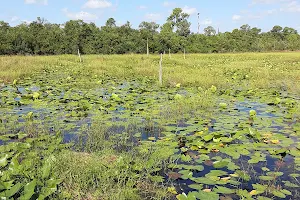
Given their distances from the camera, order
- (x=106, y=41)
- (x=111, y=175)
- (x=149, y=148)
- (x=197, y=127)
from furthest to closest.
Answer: (x=106, y=41)
(x=197, y=127)
(x=149, y=148)
(x=111, y=175)

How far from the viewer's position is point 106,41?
33.6 m

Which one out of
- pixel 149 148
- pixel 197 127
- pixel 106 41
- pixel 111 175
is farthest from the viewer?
pixel 106 41

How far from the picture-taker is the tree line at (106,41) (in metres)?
28.5

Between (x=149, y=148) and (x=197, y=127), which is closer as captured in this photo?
(x=149, y=148)

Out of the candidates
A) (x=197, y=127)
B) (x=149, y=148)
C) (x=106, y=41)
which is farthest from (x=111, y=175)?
(x=106, y=41)

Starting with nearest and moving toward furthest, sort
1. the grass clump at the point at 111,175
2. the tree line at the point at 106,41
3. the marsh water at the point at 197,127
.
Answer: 1. the grass clump at the point at 111,175
2. the marsh water at the point at 197,127
3. the tree line at the point at 106,41

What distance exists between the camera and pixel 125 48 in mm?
34688

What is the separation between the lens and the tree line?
28.5 metres

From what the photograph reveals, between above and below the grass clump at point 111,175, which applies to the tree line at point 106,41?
above

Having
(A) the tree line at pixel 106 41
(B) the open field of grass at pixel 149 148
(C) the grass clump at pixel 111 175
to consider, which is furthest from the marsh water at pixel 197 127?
(A) the tree line at pixel 106 41

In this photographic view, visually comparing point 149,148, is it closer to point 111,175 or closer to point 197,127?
point 111,175

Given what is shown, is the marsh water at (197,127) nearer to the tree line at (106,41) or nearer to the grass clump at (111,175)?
the grass clump at (111,175)

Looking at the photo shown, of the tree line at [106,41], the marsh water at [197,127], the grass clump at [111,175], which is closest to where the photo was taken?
the grass clump at [111,175]

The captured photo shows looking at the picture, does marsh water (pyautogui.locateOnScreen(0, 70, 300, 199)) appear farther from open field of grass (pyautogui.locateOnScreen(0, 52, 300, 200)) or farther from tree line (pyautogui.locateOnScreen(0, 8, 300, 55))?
tree line (pyautogui.locateOnScreen(0, 8, 300, 55))
